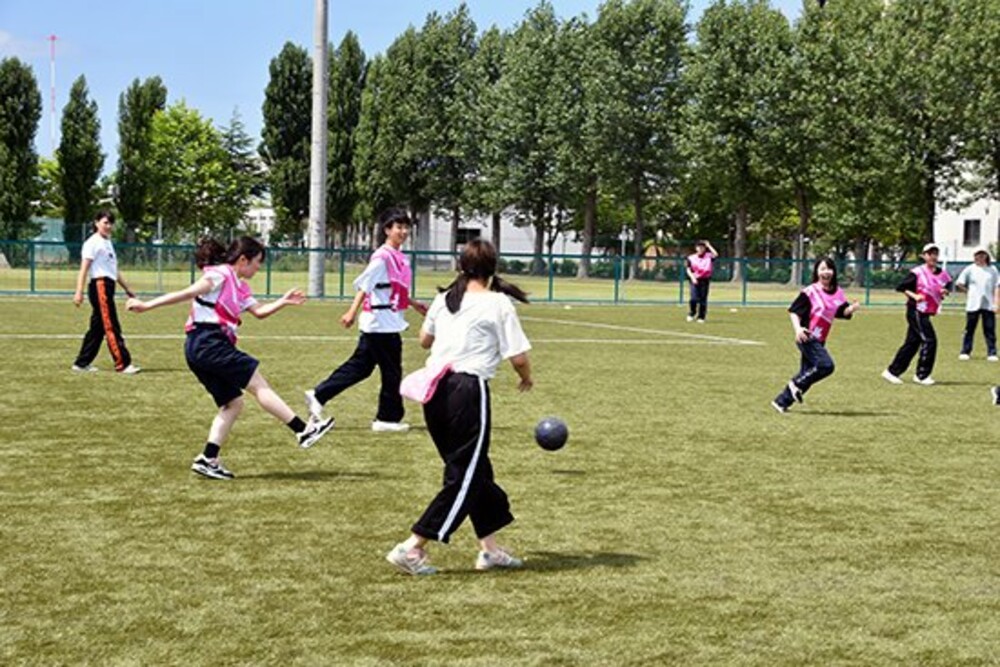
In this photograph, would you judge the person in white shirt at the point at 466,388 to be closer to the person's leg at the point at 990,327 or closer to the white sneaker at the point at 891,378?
the white sneaker at the point at 891,378

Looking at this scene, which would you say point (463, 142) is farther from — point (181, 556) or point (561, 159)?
point (181, 556)

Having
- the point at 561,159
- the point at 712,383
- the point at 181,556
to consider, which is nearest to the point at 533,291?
the point at 712,383

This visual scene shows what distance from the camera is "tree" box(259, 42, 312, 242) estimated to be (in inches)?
3359

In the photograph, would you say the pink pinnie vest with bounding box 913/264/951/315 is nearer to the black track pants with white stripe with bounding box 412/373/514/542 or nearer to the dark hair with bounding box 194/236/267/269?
the dark hair with bounding box 194/236/267/269

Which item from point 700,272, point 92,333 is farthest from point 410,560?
point 700,272

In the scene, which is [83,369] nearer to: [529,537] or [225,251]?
[225,251]

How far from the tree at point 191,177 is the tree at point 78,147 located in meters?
5.49

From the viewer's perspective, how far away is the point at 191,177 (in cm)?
8450

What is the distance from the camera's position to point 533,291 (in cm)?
4300

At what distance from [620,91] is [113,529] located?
64578mm

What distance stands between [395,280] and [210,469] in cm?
286

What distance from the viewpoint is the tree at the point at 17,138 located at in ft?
235

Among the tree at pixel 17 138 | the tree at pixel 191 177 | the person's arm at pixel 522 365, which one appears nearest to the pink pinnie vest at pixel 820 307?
the person's arm at pixel 522 365

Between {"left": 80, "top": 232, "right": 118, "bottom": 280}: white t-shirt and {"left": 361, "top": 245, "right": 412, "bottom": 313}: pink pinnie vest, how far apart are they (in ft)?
16.9
